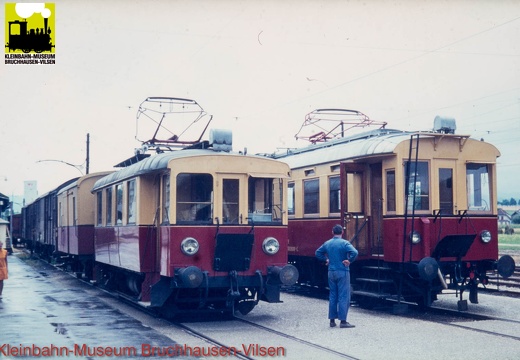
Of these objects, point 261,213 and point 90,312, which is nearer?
point 261,213

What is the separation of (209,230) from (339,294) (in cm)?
241

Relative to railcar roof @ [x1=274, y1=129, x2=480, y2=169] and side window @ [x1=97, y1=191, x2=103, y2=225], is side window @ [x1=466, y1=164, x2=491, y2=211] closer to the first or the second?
railcar roof @ [x1=274, y1=129, x2=480, y2=169]

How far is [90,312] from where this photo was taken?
1373 centimetres

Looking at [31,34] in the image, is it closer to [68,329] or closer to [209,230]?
[209,230]

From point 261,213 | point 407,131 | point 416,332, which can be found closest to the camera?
point 416,332

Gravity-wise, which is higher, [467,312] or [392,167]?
[392,167]

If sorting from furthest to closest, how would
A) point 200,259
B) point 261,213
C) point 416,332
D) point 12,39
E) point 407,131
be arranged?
point 407,131
point 261,213
point 200,259
point 416,332
point 12,39

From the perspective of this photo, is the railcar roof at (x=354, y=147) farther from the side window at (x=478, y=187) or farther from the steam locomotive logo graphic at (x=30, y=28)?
the steam locomotive logo graphic at (x=30, y=28)

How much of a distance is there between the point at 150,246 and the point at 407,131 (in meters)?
5.72

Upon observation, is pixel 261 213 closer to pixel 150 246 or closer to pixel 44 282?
pixel 150 246

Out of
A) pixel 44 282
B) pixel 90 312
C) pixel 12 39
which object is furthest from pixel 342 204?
pixel 44 282

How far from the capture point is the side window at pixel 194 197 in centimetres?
1189

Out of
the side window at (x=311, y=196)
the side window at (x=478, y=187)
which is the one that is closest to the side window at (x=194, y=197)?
the side window at (x=311, y=196)

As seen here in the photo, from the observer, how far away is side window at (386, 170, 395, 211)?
13492 mm
